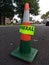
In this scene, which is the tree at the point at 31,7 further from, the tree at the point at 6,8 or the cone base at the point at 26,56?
the cone base at the point at 26,56

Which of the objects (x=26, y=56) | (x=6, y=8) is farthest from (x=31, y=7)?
(x=26, y=56)

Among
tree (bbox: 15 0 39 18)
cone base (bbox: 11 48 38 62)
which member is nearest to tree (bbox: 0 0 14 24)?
tree (bbox: 15 0 39 18)

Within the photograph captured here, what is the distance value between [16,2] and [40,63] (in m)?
50.9

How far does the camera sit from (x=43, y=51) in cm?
666

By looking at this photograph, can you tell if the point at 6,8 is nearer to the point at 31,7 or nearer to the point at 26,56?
the point at 31,7

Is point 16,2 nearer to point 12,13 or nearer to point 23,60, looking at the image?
point 12,13

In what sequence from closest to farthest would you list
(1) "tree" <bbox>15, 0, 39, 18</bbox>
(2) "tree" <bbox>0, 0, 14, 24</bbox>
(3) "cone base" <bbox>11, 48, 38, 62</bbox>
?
1. (3) "cone base" <bbox>11, 48, 38, 62</bbox>
2. (2) "tree" <bbox>0, 0, 14, 24</bbox>
3. (1) "tree" <bbox>15, 0, 39, 18</bbox>

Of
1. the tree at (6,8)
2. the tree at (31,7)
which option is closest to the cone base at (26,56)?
the tree at (6,8)

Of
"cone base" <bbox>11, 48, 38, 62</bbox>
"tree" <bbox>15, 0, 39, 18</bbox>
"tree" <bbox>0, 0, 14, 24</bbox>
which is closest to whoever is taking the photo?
"cone base" <bbox>11, 48, 38, 62</bbox>

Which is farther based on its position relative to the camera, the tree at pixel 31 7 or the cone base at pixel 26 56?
the tree at pixel 31 7

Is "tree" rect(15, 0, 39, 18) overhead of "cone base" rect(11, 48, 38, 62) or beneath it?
overhead

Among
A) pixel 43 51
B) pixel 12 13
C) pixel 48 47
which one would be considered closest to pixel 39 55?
pixel 43 51

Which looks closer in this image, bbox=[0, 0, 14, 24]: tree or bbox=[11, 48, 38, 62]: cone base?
bbox=[11, 48, 38, 62]: cone base

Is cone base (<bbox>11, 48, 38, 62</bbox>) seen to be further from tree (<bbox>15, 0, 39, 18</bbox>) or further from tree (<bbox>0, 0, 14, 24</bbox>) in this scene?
tree (<bbox>15, 0, 39, 18</bbox>)
